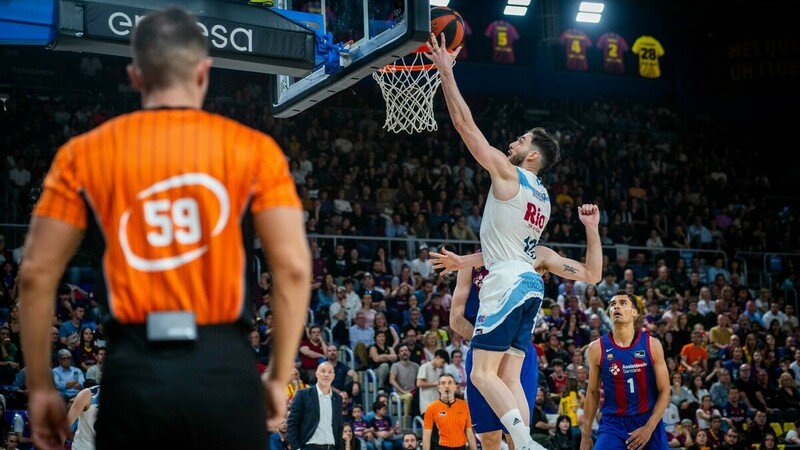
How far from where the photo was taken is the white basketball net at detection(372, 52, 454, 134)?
8.88 meters

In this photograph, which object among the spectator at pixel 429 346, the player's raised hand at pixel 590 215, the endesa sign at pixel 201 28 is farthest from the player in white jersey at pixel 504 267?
the spectator at pixel 429 346

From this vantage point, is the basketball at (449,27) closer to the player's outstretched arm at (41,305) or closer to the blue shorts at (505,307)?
the blue shorts at (505,307)

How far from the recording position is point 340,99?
26.0m

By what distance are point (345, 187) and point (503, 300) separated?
14030mm

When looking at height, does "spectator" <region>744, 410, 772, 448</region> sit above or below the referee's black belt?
below

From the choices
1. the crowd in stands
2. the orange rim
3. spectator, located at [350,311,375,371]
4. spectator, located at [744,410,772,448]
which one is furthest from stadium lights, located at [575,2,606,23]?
the orange rim

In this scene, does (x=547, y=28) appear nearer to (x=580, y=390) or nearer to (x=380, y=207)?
(x=380, y=207)

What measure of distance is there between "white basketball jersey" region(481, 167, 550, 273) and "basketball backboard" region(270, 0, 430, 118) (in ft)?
4.34

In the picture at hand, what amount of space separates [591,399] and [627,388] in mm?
342

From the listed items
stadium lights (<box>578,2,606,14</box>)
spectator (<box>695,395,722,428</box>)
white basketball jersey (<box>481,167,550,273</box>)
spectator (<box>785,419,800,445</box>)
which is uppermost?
stadium lights (<box>578,2,606,14</box>)

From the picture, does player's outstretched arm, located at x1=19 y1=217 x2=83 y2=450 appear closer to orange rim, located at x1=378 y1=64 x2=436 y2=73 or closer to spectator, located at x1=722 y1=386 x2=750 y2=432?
orange rim, located at x1=378 y1=64 x2=436 y2=73

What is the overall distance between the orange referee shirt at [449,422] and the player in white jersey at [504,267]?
20.7 feet

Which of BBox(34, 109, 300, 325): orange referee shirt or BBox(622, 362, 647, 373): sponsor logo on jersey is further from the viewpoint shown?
BBox(622, 362, 647, 373): sponsor logo on jersey

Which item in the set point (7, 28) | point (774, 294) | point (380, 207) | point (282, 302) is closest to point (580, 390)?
point (380, 207)
